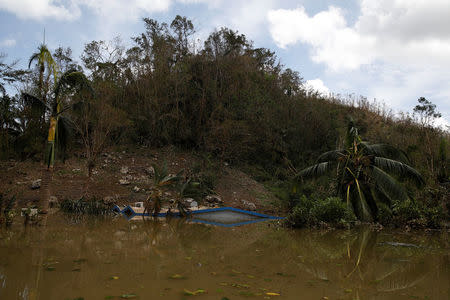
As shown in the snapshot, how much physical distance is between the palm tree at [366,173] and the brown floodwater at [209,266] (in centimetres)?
320

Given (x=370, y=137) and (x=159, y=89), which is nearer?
(x=159, y=89)

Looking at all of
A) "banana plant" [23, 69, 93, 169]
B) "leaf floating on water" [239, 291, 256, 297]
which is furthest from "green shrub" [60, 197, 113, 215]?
"leaf floating on water" [239, 291, 256, 297]

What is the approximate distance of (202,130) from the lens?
67.1 ft

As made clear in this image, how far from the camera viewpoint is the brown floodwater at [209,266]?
396cm

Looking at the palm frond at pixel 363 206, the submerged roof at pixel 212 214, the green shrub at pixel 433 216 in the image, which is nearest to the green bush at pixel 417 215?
the green shrub at pixel 433 216

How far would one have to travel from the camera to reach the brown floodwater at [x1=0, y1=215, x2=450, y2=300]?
396 centimetres

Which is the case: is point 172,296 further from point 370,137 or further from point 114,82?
point 370,137

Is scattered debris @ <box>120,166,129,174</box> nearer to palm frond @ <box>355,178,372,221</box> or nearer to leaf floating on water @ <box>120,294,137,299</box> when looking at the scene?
palm frond @ <box>355,178,372,221</box>

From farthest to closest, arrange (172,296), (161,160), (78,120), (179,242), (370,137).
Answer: (370,137) < (161,160) < (78,120) < (179,242) < (172,296)

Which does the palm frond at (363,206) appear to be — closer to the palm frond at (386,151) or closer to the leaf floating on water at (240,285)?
the palm frond at (386,151)

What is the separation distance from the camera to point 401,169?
40.3ft

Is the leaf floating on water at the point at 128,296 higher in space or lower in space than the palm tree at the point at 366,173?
lower

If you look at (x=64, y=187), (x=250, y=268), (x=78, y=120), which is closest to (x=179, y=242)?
(x=250, y=268)

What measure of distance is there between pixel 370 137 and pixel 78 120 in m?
18.2
